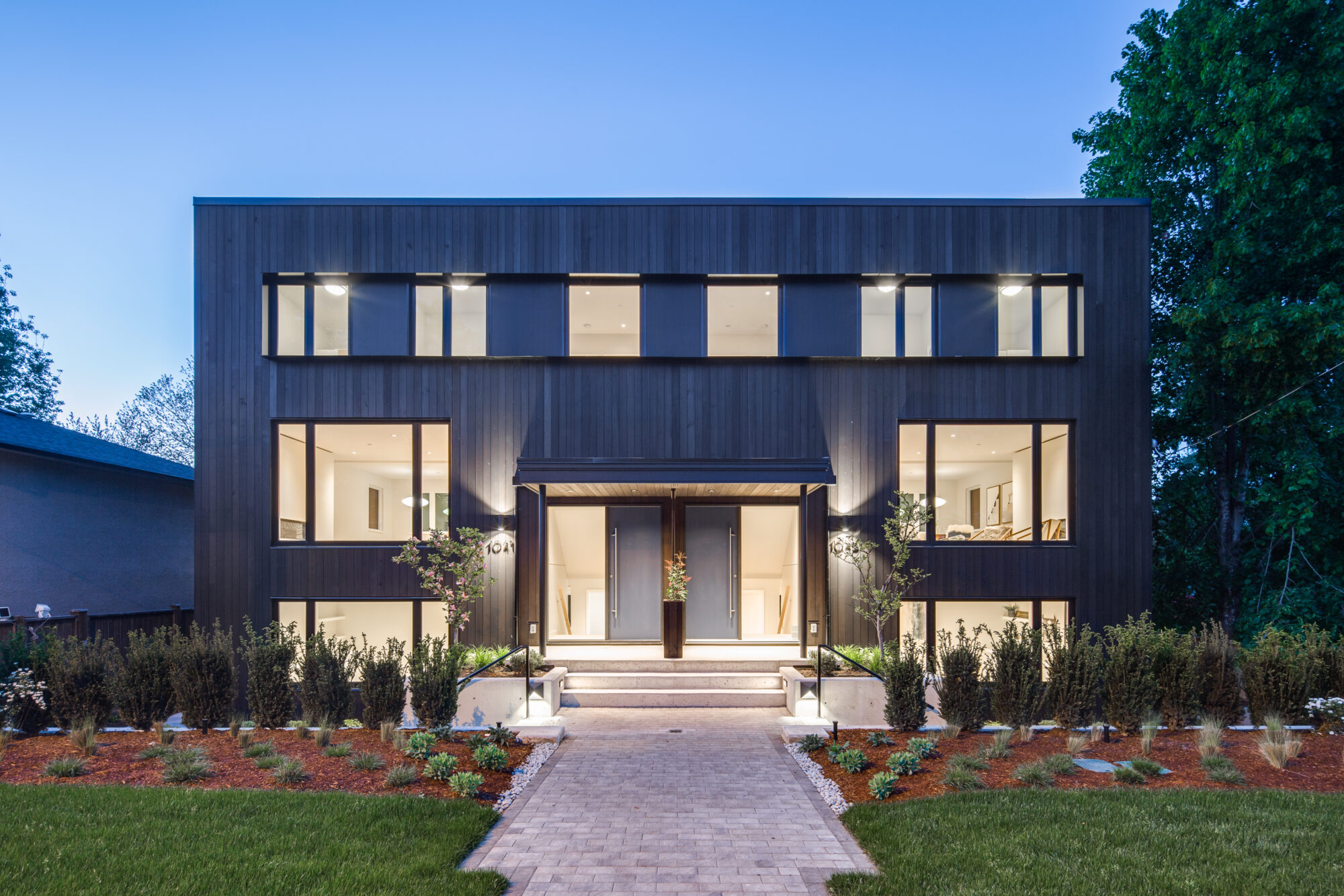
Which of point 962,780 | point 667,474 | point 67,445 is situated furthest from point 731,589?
point 67,445

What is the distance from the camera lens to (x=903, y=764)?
667cm

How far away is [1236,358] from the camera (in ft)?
38.3

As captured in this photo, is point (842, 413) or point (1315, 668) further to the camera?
point (842, 413)

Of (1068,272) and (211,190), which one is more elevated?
(211,190)

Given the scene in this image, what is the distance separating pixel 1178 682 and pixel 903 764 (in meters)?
3.84

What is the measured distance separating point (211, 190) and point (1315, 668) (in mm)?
173226

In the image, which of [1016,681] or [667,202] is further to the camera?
[667,202]

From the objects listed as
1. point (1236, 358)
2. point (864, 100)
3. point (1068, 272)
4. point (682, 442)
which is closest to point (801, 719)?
point (682, 442)

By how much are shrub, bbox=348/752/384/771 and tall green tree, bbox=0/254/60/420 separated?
2469cm

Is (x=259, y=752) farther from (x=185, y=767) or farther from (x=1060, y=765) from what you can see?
(x=1060, y=765)

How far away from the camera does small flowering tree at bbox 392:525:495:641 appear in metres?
10.9

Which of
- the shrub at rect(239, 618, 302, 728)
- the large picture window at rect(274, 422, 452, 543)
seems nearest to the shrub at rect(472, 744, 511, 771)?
the shrub at rect(239, 618, 302, 728)

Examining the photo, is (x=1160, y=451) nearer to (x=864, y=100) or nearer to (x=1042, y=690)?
(x=1042, y=690)

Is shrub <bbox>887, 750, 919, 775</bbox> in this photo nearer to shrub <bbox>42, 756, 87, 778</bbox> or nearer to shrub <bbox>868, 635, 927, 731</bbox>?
shrub <bbox>868, 635, 927, 731</bbox>
